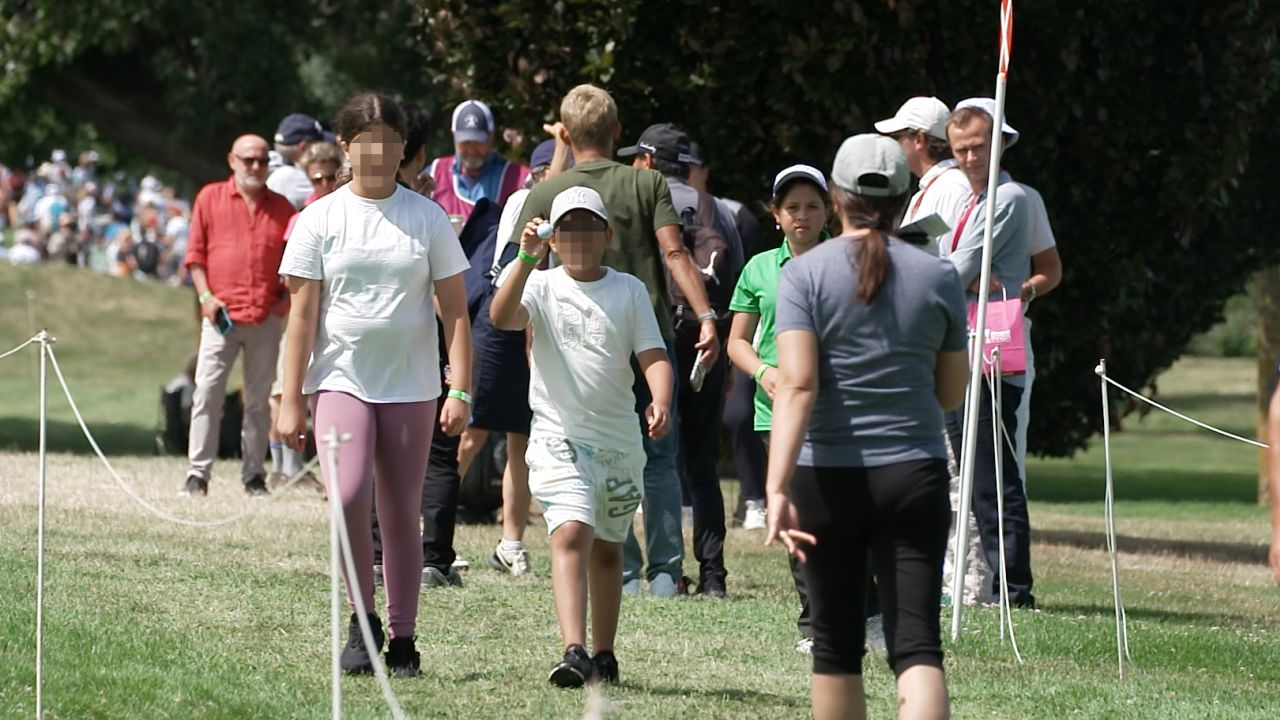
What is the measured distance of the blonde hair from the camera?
25.9 feet

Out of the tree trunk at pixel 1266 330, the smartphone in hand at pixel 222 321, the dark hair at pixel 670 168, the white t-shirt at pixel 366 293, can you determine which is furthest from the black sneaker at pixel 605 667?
the tree trunk at pixel 1266 330

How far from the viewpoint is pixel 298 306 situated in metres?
6.37

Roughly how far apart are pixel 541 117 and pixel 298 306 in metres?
6.38

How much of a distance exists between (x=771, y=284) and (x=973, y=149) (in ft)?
4.82

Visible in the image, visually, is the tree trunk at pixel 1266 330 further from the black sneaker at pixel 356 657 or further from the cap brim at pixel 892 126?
the black sneaker at pixel 356 657

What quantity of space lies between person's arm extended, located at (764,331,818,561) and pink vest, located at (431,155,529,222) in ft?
17.6

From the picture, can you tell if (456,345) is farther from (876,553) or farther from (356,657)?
(876,553)

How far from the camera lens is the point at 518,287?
A: 21.3 ft

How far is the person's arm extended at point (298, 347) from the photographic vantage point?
633cm

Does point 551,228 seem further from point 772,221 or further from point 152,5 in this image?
point 152,5

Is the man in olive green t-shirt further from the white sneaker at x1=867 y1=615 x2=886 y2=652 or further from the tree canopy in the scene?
the tree canopy

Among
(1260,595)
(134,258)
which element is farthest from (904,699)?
(134,258)

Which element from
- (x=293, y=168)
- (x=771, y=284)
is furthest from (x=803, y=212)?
(x=293, y=168)

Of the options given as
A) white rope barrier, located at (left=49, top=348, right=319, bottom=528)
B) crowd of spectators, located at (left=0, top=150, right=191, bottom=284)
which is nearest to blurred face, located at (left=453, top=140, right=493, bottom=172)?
white rope barrier, located at (left=49, top=348, right=319, bottom=528)
